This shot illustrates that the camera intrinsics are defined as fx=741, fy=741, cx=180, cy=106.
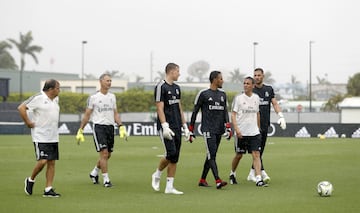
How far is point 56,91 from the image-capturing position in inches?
518

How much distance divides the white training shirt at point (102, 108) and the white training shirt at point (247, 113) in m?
2.59

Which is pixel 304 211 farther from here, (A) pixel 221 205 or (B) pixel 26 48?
(B) pixel 26 48

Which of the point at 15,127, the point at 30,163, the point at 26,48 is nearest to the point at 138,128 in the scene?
the point at 15,127

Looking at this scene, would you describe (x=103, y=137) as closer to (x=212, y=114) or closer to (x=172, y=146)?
(x=172, y=146)

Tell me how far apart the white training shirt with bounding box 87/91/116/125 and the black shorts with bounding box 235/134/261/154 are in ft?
8.80

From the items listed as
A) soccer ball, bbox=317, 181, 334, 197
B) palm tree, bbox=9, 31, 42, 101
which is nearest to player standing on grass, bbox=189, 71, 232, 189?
soccer ball, bbox=317, 181, 334, 197

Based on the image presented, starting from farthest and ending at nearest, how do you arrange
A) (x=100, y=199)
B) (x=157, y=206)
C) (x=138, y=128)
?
(x=138, y=128), (x=100, y=199), (x=157, y=206)

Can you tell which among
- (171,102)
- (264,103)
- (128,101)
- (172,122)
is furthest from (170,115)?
(128,101)

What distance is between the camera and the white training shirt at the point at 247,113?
15273 millimetres

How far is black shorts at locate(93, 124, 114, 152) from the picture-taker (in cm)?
1506

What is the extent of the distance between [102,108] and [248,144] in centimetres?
311

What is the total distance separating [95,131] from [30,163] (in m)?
6.99

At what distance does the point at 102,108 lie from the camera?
1526 centimetres

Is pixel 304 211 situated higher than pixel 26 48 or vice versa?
pixel 26 48
